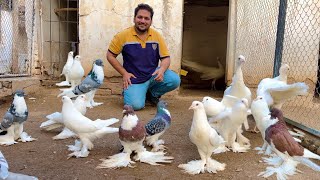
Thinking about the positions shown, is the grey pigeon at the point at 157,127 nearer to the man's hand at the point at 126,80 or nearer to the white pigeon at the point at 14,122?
the white pigeon at the point at 14,122

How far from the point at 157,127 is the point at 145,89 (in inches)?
73.8

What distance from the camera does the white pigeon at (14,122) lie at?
284 centimetres

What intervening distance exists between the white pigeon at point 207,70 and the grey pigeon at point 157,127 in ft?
14.3

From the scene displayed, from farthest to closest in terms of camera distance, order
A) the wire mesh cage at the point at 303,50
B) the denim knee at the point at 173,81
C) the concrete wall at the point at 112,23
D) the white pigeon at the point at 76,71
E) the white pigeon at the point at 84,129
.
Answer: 1. the concrete wall at the point at 112,23
2. the white pigeon at the point at 76,71
3. the denim knee at the point at 173,81
4. the wire mesh cage at the point at 303,50
5. the white pigeon at the point at 84,129

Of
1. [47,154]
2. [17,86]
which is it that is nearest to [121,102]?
[17,86]

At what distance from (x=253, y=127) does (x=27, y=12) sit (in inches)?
165

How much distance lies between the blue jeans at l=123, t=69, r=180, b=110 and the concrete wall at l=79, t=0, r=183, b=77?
895 mm

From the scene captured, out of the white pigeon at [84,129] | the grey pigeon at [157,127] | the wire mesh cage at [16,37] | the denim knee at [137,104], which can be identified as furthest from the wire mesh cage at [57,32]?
the grey pigeon at [157,127]

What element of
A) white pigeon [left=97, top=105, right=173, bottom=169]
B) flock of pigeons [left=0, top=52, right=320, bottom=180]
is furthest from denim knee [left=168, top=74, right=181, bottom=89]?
white pigeon [left=97, top=105, right=173, bottom=169]

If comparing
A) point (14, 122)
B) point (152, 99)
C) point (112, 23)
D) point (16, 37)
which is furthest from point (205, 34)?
point (14, 122)

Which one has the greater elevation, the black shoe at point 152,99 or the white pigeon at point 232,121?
the white pigeon at point 232,121

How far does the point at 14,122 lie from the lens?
113 inches

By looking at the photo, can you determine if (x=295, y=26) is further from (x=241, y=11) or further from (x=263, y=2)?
(x=241, y=11)

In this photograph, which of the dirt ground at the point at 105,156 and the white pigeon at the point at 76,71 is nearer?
the dirt ground at the point at 105,156
